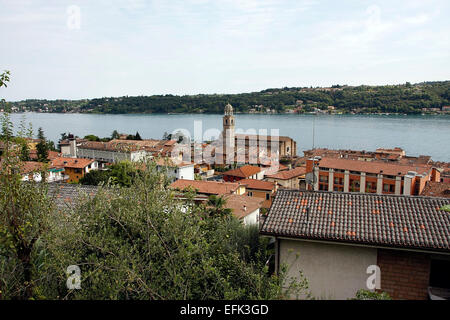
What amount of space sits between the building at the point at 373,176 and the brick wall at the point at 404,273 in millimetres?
24747

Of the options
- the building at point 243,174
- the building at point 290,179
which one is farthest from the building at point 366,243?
the building at point 243,174

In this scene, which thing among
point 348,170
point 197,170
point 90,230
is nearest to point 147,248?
point 90,230

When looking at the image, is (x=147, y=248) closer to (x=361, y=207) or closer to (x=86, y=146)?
(x=361, y=207)

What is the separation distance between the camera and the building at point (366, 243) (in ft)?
16.1

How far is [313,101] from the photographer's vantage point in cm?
15462

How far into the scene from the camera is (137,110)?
192 metres

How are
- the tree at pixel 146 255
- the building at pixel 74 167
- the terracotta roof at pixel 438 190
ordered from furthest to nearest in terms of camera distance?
the building at pixel 74 167, the terracotta roof at pixel 438 190, the tree at pixel 146 255

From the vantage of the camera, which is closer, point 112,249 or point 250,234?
point 112,249

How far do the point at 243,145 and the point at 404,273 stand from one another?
70318 millimetres

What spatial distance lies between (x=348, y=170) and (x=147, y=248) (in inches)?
1292

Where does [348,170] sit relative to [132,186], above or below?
below

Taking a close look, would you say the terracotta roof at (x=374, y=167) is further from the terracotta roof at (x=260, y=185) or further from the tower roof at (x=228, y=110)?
the tower roof at (x=228, y=110)

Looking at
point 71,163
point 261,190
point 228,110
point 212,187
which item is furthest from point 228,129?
point 212,187
